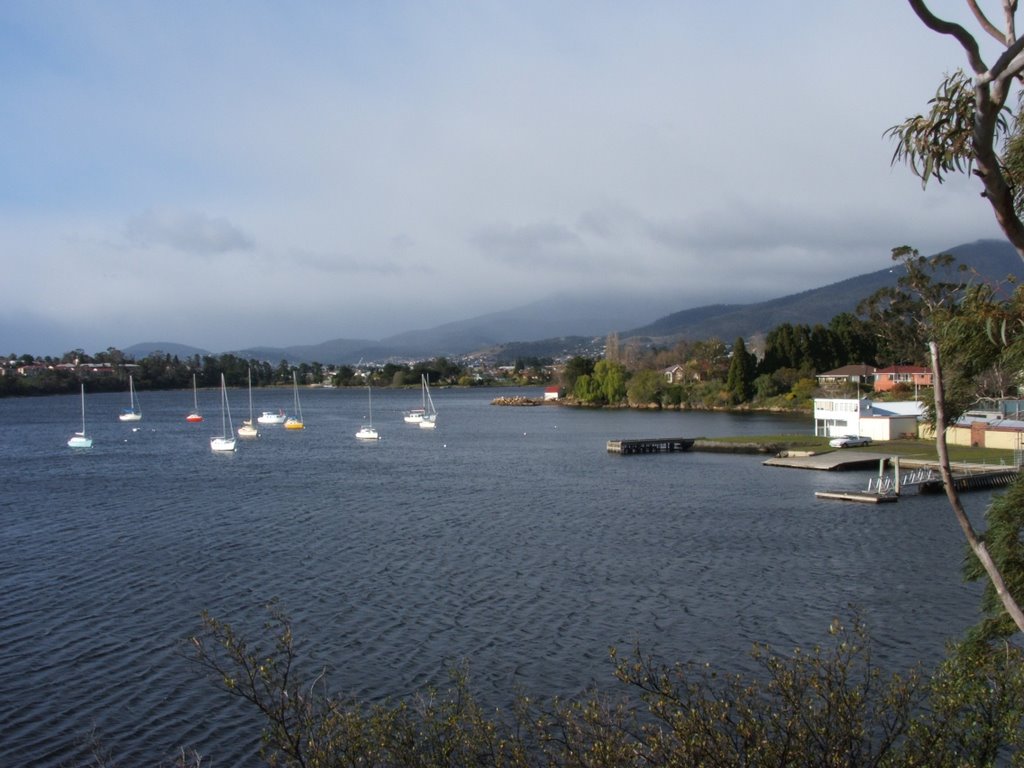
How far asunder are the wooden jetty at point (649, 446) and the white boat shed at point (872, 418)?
10.9m

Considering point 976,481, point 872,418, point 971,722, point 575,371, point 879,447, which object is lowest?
point 976,481

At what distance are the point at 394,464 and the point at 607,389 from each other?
78.9 m

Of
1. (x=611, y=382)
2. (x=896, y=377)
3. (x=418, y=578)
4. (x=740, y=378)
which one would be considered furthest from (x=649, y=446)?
(x=611, y=382)

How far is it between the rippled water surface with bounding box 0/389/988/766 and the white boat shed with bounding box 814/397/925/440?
49.1 feet

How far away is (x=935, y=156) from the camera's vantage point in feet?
21.4

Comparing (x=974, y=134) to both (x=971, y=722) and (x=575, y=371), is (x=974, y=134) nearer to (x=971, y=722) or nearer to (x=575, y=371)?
(x=971, y=722)

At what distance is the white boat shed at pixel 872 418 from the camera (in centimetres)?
6656

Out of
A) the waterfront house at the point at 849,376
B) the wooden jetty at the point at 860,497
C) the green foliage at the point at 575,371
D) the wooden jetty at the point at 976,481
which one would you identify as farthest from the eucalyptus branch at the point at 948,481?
the green foliage at the point at 575,371

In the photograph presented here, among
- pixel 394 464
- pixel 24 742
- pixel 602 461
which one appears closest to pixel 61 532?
pixel 24 742

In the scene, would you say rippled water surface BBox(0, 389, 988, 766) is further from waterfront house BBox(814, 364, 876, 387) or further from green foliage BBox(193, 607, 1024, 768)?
waterfront house BBox(814, 364, 876, 387)

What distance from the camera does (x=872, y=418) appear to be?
66750 mm

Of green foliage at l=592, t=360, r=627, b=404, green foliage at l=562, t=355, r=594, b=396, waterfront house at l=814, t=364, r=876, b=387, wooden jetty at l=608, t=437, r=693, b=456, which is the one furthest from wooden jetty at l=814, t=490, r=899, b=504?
green foliage at l=562, t=355, r=594, b=396

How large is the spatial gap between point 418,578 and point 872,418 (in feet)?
159

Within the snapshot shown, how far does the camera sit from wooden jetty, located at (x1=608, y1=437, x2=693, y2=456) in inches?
2741
